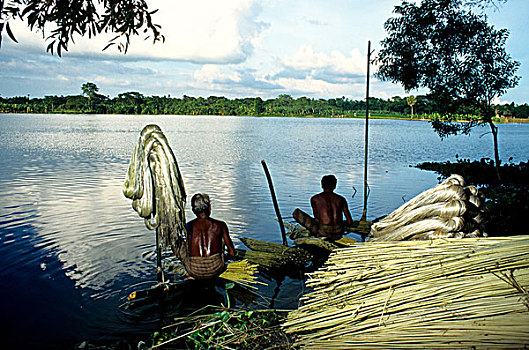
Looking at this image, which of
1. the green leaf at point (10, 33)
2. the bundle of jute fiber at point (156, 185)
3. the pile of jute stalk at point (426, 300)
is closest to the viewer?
the pile of jute stalk at point (426, 300)

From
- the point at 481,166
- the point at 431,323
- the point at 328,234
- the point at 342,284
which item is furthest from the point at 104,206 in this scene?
the point at 481,166

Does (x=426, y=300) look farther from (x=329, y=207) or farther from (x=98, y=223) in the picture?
Result: (x=98, y=223)

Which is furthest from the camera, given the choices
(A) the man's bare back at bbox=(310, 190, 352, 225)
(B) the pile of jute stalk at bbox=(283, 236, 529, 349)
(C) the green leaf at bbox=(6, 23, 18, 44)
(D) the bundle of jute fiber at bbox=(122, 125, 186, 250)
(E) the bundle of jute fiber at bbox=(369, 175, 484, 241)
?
(A) the man's bare back at bbox=(310, 190, 352, 225)

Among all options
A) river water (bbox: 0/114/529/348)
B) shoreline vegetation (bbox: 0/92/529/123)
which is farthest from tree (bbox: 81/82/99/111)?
river water (bbox: 0/114/529/348)

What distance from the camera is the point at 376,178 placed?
62.0 feet

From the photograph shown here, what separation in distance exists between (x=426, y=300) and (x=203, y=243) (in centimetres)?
329

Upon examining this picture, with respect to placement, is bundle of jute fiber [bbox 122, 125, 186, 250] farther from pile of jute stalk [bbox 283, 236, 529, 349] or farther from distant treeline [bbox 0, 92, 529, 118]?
distant treeline [bbox 0, 92, 529, 118]

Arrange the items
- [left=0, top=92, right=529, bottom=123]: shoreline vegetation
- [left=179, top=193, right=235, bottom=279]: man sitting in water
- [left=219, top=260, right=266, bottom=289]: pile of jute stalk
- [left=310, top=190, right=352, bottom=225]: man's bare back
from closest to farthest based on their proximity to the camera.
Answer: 1. [left=179, top=193, right=235, bottom=279]: man sitting in water
2. [left=219, top=260, right=266, bottom=289]: pile of jute stalk
3. [left=310, top=190, right=352, bottom=225]: man's bare back
4. [left=0, top=92, right=529, bottom=123]: shoreline vegetation

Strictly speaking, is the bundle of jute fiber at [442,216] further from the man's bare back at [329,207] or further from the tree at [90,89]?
the tree at [90,89]

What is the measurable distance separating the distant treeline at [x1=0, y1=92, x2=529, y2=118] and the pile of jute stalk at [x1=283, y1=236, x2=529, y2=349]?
11518 centimetres

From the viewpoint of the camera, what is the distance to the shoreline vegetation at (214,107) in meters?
121

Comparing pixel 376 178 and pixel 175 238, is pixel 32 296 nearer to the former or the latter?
pixel 175 238

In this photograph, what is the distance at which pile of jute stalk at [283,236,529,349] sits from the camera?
2.51 metres

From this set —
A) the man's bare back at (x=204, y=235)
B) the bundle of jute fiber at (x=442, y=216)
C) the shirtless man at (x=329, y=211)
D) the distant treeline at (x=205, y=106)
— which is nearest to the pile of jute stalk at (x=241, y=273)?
the man's bare back at (x=204, y=235)
